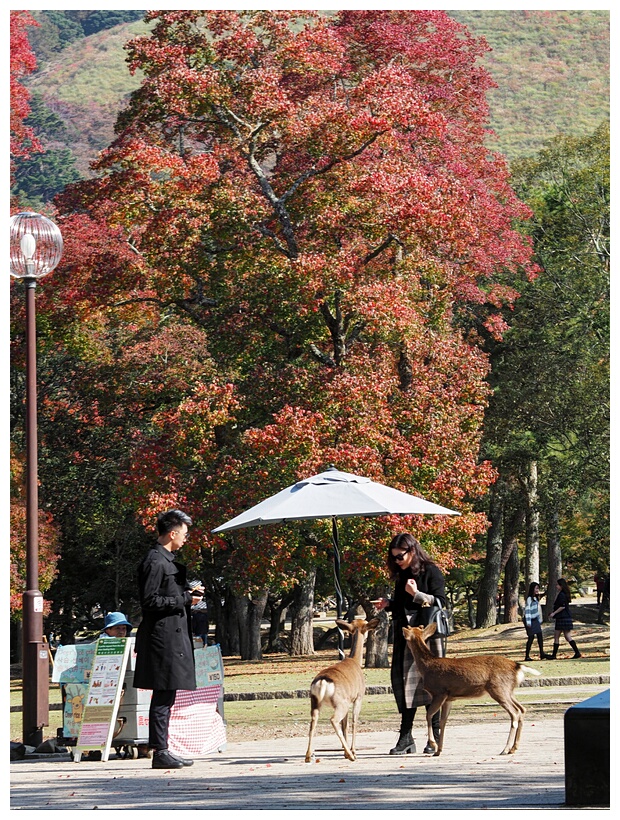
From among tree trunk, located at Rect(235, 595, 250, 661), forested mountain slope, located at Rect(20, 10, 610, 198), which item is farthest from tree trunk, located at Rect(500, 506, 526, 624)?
forested mountain slope, located at Rect(20, 10, 610, 198)

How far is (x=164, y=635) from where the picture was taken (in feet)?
34.1

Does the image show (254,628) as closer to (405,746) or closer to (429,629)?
(405,746)

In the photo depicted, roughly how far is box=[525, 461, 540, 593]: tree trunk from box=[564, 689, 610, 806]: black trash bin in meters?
34.0

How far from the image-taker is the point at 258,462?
25.1 meters

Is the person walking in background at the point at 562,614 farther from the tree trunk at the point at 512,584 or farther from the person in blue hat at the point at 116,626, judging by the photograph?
the tree trunk at the point at 512,584

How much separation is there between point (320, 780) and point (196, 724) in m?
3.21

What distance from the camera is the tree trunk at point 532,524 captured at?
134ft

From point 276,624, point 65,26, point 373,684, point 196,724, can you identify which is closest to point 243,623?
point 276,624

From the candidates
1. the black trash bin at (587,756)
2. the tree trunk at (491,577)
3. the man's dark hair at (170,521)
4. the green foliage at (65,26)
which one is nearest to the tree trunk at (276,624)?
the tree trunk at (491,577)

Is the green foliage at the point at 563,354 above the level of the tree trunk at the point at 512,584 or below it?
above

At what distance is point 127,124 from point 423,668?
784 inches

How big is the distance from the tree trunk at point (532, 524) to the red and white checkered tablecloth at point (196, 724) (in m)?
29.3

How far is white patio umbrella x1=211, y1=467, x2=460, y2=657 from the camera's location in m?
12.6
